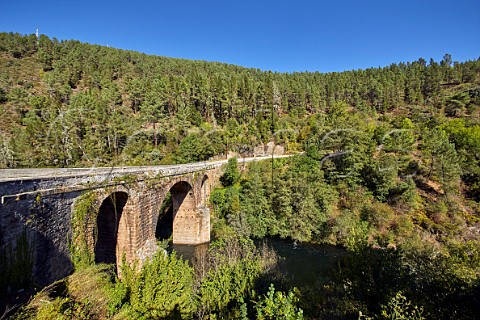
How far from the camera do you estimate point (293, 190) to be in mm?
25516

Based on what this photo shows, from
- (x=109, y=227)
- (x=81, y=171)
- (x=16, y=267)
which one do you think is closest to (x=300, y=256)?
(x=109, y=227)

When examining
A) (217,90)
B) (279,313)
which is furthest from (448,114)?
(279,313)

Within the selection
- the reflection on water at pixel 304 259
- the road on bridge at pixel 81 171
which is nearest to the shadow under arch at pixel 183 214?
the road on bridge at pixel 81 171

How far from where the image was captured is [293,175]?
2656 cm

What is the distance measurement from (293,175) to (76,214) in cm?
2108

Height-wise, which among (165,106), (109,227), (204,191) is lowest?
(204,191)

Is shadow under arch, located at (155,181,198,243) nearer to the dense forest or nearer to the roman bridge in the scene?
the dense forest

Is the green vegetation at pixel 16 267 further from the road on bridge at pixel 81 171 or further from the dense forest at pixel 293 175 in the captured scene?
the road on bridge at pixel 81 171

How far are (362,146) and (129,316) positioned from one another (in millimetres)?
29875

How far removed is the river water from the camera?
17.9 meters

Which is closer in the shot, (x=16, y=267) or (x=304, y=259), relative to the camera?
(x=16, y=267)

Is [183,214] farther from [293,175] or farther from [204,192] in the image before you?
[293,175]

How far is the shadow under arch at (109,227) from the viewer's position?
13727mm

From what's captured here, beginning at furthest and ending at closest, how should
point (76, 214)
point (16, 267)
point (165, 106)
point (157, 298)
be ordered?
point (165, 106) < point (76, 214) < point (157, 298) < point (16, 267)
